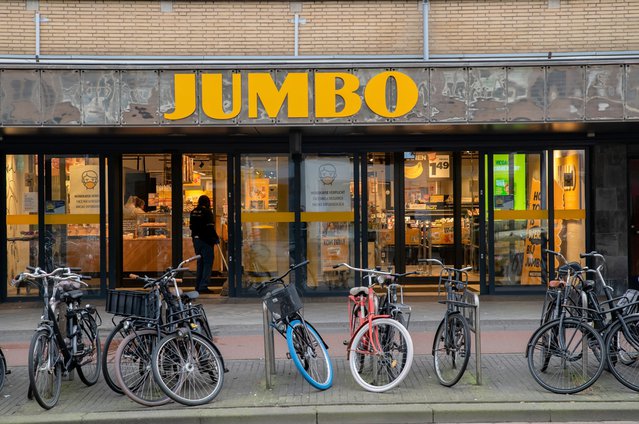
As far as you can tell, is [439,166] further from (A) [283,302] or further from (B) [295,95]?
(A) [283,302]

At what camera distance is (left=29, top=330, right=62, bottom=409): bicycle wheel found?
6.03 m

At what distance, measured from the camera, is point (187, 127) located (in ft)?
33.6

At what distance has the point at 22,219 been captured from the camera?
11.9 meters

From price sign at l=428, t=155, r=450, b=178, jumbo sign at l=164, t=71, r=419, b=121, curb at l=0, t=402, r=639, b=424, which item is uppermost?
jumbo sign at l=164, t=71, r=419, b=121

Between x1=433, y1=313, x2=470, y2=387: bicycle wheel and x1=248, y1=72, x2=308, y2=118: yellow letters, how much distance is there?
446 cm

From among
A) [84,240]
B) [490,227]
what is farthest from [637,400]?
[84,240]

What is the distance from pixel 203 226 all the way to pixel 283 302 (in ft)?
20.6

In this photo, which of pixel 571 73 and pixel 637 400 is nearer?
pixel 637 400

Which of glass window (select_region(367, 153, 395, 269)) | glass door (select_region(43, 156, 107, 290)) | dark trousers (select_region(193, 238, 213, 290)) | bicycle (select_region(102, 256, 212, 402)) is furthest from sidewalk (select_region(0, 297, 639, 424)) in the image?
glass window (select_region(367, 153, 395, 269))

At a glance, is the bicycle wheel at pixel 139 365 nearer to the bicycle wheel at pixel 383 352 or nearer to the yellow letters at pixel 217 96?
the bicycle wheel at pixel 383 352

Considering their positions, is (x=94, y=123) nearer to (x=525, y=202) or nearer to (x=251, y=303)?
(x=251, y=303)

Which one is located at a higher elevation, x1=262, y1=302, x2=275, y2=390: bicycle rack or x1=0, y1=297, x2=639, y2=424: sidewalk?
x1=262, y1=302, x2=275, y2=390: bicycle rack

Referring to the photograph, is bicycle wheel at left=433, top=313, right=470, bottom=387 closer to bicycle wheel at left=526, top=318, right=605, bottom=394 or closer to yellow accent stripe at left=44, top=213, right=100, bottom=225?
bicycle wheel at left=526, top=318, right=605, bottom=394

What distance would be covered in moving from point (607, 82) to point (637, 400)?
5.45 meters
